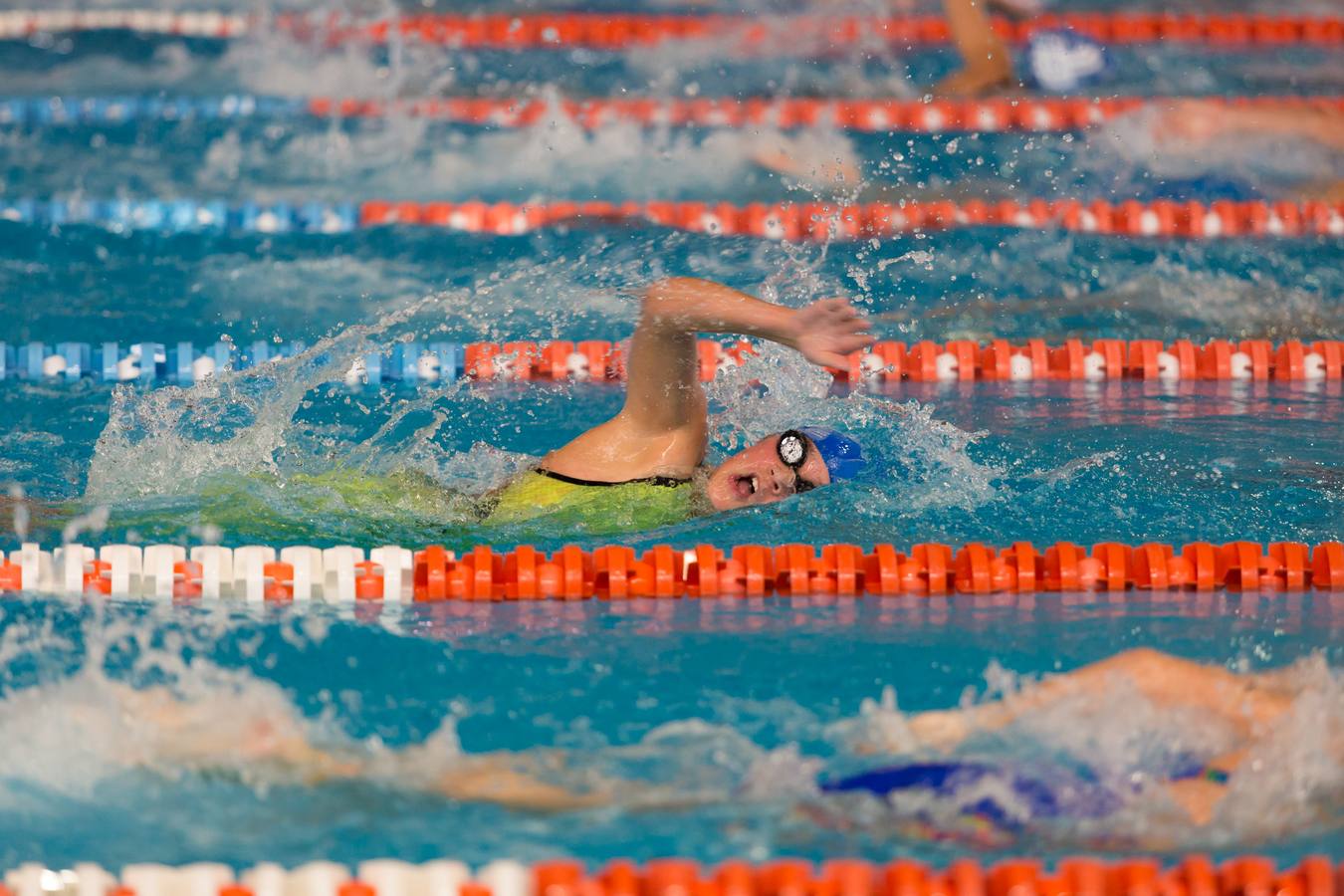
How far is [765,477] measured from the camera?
3566mm

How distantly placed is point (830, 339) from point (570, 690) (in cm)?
82

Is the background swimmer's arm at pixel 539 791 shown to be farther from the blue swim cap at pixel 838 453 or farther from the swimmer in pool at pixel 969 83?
the swimmer in pool at pixel 969 83

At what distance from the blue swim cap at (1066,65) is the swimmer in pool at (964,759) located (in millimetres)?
5768

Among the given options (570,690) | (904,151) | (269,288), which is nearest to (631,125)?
(904,151)

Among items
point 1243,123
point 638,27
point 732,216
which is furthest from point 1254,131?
point 638,27

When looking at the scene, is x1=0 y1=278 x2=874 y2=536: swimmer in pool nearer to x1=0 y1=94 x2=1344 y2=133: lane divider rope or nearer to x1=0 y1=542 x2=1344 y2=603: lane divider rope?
x1=0 y1=542 x2=1344 y2=603: lane divider rope

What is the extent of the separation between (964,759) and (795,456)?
0.95m

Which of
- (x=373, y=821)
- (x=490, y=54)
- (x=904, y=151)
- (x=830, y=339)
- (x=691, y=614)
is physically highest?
(x=490, y=54)

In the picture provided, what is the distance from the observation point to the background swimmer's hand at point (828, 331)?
10.2ft

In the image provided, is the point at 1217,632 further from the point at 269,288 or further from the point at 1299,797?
the point at 269,288

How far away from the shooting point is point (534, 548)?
3.77m

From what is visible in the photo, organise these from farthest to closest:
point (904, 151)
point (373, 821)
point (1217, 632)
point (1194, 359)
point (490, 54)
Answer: point (490, 54), point (904, 151), point (1194, 359), point (1217, 632), point (373, 821)

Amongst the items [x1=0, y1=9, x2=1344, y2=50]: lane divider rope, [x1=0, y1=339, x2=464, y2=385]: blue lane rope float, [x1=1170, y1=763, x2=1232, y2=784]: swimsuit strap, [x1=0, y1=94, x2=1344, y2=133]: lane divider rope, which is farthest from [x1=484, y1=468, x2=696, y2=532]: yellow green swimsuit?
[x1=0, y1=9, x2=1344, y2=50]: lane divider rope

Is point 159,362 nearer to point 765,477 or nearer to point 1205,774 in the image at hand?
point 765,477
